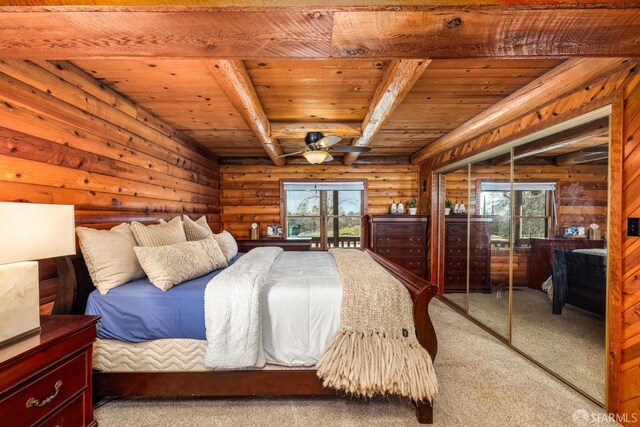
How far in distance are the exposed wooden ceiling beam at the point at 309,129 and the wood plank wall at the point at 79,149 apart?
137 cm

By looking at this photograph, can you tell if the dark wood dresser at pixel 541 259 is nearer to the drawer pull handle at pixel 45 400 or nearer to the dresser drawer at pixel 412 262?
the dresser drawer at pixel 412 262

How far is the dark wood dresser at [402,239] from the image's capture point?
4625mm

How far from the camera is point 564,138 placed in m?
2.31

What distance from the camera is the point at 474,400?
1.92 m

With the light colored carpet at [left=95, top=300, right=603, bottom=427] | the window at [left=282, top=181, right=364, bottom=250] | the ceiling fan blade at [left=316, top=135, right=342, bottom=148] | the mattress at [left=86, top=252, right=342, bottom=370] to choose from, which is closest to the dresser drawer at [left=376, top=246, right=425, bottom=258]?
the window at [left=282, top=181, right=364, bottom=250]

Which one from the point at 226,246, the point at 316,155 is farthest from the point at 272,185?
the point at 226,246

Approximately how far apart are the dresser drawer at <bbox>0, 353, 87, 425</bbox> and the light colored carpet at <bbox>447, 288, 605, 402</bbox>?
3.32 meters

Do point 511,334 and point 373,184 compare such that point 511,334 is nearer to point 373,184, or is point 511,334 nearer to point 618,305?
point 618,305

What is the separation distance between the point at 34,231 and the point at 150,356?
40.8 inches

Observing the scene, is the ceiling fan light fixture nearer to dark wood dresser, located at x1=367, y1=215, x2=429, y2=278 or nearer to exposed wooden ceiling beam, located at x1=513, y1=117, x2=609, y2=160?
dark wood dresser, located at x1=367, y1=215, x2=429, y2=278

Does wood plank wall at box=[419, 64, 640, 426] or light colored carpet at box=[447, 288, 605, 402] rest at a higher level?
wood plank wall at box=[419, 64, 640, 426]

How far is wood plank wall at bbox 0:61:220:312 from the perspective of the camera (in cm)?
169

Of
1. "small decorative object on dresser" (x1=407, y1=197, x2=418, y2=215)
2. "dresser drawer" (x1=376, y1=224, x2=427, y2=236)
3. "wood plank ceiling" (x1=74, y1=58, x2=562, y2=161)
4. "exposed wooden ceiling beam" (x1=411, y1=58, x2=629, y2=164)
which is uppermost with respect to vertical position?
"wood plank ceiling" (x1=74, y1=58, x2=562, y2=161)

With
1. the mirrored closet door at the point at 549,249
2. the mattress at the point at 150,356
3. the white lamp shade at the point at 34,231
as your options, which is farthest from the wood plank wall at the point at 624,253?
the white lamp shade at the point at 34,231
